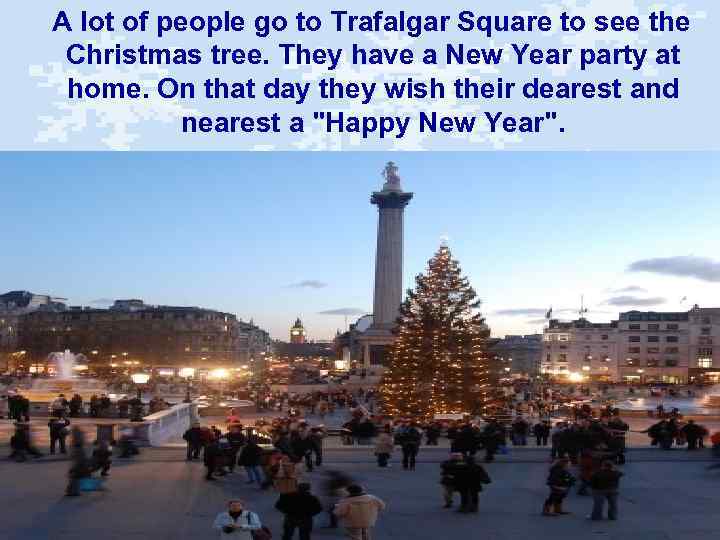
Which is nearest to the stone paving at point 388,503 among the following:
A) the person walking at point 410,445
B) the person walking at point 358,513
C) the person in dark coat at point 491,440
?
the person walking at point 410,445

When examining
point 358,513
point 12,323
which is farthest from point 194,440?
point 12,323

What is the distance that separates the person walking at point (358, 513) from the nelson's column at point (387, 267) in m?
75.2

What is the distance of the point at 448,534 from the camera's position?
14.1 metres

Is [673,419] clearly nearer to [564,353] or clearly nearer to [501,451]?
[501,451]

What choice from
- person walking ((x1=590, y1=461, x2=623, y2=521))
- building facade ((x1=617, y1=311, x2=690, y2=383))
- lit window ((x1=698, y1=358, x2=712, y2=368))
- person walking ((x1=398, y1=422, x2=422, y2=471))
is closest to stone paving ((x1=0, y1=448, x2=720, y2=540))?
person walking ((x1=590, y1=461, x2=623, y2=521))

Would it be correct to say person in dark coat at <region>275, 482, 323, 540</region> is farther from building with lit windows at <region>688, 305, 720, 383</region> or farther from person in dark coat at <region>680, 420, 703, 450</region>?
building with lit windows at <region>688, 305, 720, 383</region>

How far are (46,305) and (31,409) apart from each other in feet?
523

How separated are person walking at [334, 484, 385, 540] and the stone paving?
2.00 m

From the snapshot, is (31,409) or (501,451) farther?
(31,409)

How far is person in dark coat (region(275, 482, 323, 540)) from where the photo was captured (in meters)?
12.6

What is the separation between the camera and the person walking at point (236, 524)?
11.0 meters

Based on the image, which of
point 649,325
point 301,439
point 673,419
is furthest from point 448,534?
point 649,325

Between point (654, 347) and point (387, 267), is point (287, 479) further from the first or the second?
point (654, 347)

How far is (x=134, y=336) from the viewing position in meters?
160
